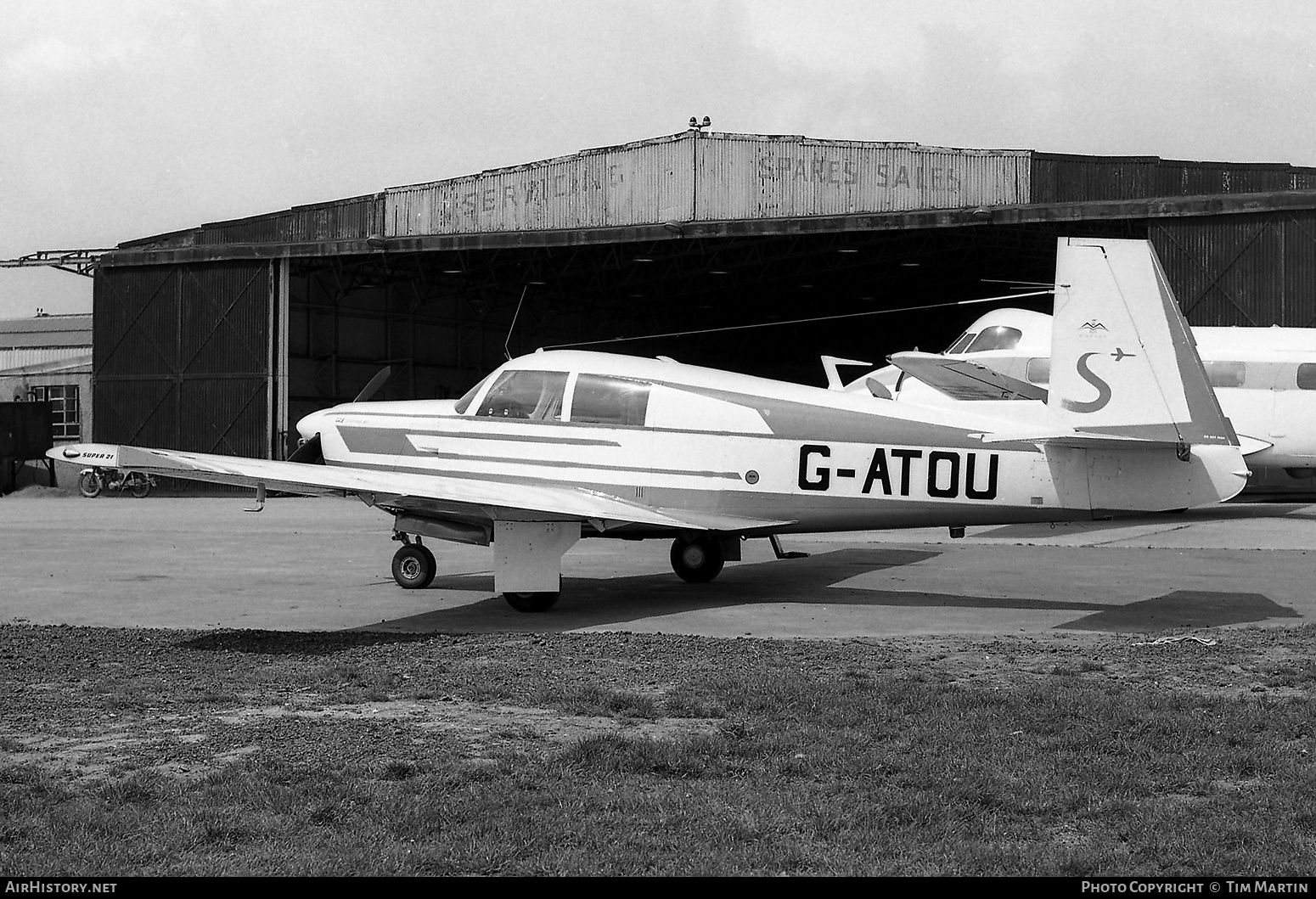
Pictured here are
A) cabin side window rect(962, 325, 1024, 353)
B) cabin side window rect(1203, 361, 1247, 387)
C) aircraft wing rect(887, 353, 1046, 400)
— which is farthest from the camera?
cabin side window rect(962, 325, 1024, 353)

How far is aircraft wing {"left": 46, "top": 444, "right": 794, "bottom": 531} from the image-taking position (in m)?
9.67

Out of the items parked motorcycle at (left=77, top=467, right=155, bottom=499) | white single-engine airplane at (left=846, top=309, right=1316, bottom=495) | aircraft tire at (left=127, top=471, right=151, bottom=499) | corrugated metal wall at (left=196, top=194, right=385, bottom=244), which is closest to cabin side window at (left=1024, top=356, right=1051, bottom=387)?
white single-engine airplane at (left=846, top=309, right=1316, bottom=495)

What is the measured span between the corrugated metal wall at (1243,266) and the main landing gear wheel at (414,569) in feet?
69.4

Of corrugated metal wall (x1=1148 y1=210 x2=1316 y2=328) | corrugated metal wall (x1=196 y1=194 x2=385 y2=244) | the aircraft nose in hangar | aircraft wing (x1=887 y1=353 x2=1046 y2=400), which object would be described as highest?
corrugated metal wall (x1=196 y1=194 x2=385 y2=244)

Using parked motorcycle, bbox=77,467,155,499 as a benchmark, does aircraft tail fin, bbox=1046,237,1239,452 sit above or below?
above

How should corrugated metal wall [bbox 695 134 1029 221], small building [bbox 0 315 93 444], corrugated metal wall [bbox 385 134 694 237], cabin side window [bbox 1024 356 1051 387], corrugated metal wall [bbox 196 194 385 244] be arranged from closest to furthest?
1. cabin side window [bbox 1024 356 1051 387]
2. corrugated metal wall [bbox 695 134 1029 221]
3. corrugated metal wall [bbox 385 134 694 237]
4. corrugated metal wall [bbox 196 194 385 244]
5. small building [bbox 0 315 93 444]

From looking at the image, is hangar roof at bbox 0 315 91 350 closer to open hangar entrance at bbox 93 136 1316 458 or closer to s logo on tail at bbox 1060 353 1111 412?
open hangar entrance at bbox 93 136 1316 458

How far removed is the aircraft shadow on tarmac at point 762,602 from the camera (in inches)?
411

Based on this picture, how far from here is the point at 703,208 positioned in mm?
32656

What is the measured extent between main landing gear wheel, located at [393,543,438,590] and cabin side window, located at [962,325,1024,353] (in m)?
12.7

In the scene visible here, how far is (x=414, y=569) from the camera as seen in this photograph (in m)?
12.8

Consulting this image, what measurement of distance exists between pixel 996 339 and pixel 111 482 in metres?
27.7

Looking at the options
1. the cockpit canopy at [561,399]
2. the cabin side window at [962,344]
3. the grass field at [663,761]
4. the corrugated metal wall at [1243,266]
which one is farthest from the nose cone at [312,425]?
the corrugated metal wall at [1243,266]

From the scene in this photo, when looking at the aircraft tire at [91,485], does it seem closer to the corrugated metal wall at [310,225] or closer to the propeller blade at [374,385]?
the corrugated metal wall at [310,225]
